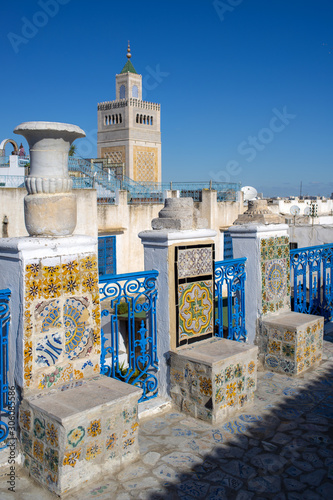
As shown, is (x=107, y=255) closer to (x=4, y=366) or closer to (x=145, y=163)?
(x=4, y=366)

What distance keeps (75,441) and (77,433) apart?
46 mm

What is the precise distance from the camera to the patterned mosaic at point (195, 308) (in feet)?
12.4

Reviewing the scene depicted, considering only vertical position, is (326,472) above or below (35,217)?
below

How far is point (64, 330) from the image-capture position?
9.71 feet

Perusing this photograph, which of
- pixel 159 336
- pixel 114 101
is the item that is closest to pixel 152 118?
pixel 114 101

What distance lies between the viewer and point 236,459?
2.95 m

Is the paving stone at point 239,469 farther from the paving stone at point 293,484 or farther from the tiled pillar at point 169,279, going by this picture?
the tiled pillar at point 169,279

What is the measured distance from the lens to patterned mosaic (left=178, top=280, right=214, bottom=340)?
12.4 feet

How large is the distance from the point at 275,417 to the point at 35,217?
2.41 metres

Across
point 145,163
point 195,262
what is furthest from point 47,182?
point 145,163

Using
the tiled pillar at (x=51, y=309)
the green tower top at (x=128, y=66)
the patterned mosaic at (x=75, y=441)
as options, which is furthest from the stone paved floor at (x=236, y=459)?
the green tower top at (x=128, y=66)

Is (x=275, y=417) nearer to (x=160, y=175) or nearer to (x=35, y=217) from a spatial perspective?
(x=35, y=217)

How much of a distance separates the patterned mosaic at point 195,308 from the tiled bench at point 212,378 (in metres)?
0.15

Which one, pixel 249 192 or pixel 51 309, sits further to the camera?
pixel 249 192
